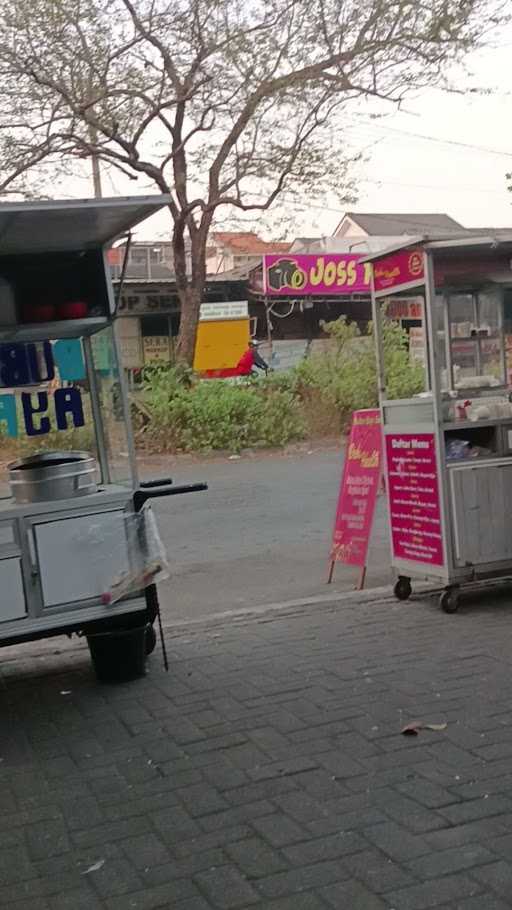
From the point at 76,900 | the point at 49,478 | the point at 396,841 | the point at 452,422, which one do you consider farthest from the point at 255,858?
the point at 452,422

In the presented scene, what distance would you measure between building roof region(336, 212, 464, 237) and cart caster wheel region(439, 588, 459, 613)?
119 ft

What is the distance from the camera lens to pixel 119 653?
5246 mm

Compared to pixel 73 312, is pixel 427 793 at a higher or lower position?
lower

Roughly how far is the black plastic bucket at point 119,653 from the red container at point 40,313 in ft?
5.96

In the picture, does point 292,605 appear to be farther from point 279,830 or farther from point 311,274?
point 311,274

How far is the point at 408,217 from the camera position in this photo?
44469mm

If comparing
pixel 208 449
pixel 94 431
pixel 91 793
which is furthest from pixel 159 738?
pixel 208 449

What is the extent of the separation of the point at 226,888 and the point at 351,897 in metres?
0.41

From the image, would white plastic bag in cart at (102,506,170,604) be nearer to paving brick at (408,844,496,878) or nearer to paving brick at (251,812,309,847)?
paving brick at (251,812,309,847)

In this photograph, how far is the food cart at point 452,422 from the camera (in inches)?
249

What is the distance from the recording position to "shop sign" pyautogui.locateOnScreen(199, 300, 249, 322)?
2495 cm

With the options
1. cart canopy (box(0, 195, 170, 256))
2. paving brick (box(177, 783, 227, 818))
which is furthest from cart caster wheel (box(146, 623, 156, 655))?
cart canopy (box(0, 195, 170, 256))

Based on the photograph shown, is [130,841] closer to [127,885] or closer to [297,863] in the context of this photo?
[127,885]

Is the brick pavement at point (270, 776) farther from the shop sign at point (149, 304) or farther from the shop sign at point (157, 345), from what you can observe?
the shop sign at point (157, 345)
